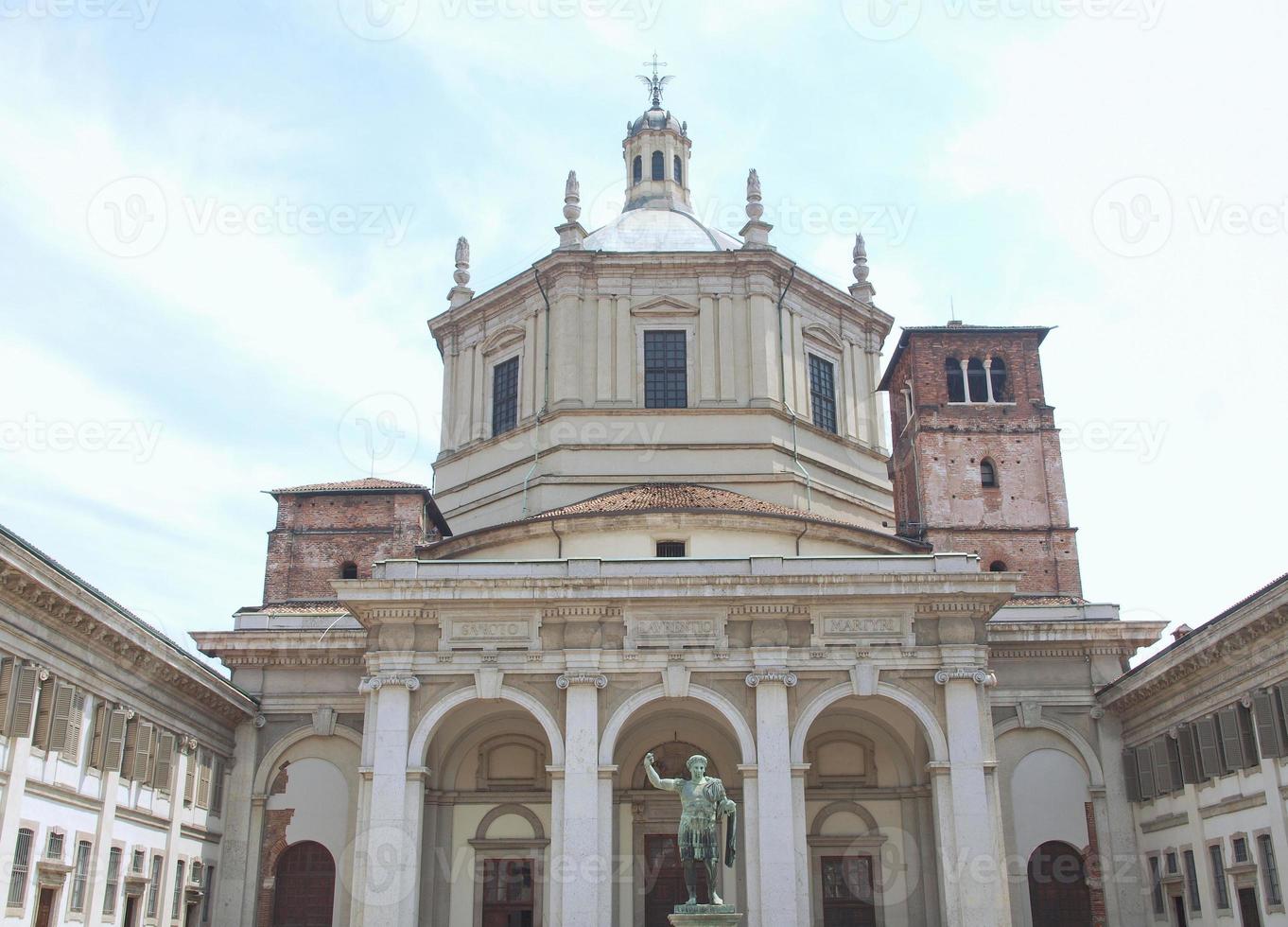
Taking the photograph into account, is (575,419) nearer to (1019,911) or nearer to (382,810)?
(382,810)

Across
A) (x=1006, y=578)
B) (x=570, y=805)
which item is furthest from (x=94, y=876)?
(x=1006, y=578)

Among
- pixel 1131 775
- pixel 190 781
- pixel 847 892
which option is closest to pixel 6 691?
pixel 190 781

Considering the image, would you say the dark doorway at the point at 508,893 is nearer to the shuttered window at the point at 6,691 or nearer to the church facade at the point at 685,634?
the church facade at the point at 685,634

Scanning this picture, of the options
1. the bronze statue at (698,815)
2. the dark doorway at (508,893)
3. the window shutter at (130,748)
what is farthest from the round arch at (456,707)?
the bronze statue at (698,815)

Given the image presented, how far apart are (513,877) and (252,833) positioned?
19.5 feet

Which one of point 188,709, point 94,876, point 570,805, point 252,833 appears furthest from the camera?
point 252,833

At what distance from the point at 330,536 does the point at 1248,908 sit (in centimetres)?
2263

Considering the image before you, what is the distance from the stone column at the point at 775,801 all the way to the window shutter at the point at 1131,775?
8.57 meters

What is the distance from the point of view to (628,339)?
110 feet

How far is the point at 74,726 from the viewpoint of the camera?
2103 cm

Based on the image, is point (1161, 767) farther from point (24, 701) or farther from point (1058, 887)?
point (24, 701)

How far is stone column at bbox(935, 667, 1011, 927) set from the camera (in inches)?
901

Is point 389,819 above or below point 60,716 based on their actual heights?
below

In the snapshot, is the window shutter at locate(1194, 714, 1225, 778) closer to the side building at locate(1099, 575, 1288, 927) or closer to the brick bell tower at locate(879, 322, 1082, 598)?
the side building at locate(1099, 575, 1288, 927)
